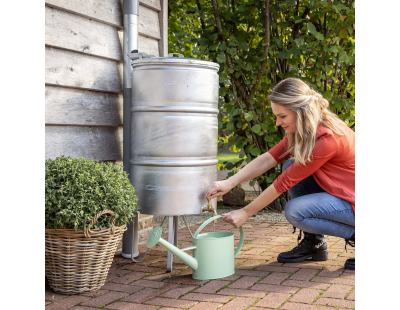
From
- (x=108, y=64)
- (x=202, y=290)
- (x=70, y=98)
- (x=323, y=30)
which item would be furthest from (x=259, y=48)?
(x=202, y=290)

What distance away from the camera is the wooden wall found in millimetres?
2539

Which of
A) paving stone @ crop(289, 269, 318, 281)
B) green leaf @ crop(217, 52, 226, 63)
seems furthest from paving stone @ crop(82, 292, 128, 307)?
green leaf @ crop(217, 52, 226, 63)

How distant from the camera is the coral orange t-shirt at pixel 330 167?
2.33 meters

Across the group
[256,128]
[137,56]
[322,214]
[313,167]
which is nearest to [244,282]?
[322,214]

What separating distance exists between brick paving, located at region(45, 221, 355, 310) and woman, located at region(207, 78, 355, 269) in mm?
260

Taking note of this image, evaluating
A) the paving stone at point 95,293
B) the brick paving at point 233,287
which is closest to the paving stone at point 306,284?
the brick paving at point 233,287

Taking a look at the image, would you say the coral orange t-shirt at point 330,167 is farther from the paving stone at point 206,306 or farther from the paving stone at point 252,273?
the paving stone at point 206,306

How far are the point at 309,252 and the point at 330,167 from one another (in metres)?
0.56

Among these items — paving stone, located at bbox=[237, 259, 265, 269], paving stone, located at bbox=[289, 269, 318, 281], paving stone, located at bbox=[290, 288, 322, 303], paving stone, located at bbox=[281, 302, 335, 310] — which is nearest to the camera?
paving stone, located at bbox=[281, 302, 335, 310]

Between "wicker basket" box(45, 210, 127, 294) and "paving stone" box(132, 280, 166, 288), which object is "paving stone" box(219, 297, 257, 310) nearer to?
"paving stone" box(132, 280, 166, 288)

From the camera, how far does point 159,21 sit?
343cm

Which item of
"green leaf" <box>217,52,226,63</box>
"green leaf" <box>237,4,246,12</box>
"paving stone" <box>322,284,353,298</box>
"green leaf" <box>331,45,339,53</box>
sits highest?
"green leaf" <box>237,4,246,12</box>
